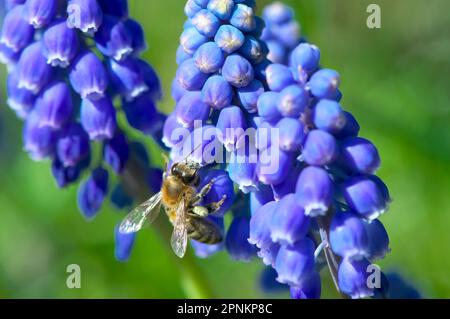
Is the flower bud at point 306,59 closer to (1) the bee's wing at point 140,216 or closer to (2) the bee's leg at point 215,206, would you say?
(2) the bee's leg at point 215,206

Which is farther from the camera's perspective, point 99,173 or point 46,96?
point 99,173

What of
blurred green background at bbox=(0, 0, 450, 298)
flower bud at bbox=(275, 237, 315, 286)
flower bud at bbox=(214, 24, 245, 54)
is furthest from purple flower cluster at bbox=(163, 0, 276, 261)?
blurred green background at bbox=(0, 0, 450, 298)

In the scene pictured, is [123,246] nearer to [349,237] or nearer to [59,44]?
[59,44]

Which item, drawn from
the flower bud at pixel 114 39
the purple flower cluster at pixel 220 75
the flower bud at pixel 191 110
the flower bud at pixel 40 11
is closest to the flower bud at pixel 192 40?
the purple flower cluster at pixel 220 75

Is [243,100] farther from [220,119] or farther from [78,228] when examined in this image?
[78,228]
